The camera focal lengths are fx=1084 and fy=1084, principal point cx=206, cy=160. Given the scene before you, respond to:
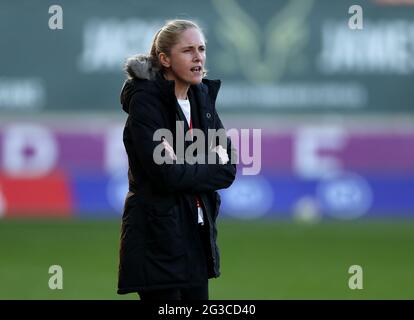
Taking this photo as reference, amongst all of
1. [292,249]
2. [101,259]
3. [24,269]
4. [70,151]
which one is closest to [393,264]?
[292,249]

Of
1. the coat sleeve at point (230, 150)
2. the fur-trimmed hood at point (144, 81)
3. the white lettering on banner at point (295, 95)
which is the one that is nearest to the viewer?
the fur-trimmed hood at point (144, 81)

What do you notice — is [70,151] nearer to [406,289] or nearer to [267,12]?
[267,12]

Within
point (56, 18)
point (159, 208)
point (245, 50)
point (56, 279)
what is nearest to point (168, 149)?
point (159, 208)

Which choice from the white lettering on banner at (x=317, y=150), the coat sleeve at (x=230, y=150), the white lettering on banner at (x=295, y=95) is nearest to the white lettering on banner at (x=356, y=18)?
the white lettering on banner at (x=295, y=95)

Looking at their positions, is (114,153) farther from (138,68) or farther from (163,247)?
(163,247)

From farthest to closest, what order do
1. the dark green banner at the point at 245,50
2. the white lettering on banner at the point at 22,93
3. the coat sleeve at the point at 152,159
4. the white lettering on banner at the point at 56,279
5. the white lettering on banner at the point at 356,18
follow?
the dark green banner at the point at 245,50
the white lettering on banner at the point at 356,18
the white lettering on banner at the point at 22,93
the white lettering on banner at the point at 56,279
the coat sleeve at the point at 152,159

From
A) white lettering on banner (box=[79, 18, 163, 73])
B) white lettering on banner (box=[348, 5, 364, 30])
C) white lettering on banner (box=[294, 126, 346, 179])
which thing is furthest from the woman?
white lettering on banner (box=[79, 18, 163, 73])

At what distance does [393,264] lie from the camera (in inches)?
428

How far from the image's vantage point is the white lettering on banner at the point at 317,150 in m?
14.0

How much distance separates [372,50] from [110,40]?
350 cm

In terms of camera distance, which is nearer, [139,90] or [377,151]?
[139,90]

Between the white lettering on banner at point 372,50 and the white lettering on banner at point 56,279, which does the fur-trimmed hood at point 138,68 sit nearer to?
the white lettering on banner at point 56,279

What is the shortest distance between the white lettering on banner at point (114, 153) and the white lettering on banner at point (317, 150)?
2259 mm
